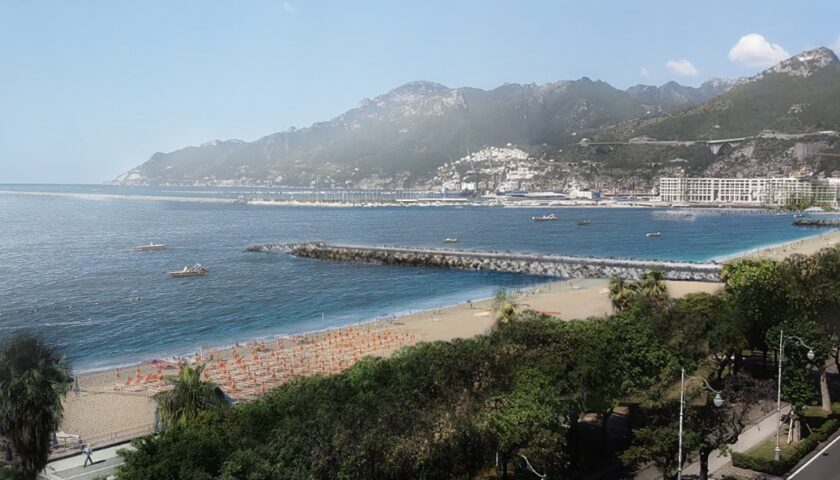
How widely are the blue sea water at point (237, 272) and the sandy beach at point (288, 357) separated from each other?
383 centimetres

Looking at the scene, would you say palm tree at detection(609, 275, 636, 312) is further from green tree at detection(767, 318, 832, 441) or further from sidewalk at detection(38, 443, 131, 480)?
sidewalk at detection(38, 443, 131, 480)

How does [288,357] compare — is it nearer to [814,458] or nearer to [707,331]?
[707,331]

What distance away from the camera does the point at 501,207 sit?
641ft

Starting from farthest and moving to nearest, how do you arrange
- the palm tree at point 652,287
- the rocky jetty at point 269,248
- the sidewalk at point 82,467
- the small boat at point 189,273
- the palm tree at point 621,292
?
the rocky jetty at point 269,248 → the small boat at point 189,273 → the palm tree at point 621,292 → the palm tree at point 652,287 → the sidewalk at point 82,467

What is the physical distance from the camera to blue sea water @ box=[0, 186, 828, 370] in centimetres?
4432

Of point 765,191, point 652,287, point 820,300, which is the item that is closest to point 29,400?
point 820,300

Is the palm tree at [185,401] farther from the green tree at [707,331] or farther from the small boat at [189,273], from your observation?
the small boat at [189,273]

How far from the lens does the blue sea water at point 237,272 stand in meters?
44.3

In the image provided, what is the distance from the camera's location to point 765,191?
188125mm

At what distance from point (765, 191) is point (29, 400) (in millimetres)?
200962

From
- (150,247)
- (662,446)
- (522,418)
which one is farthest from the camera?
(150,247)

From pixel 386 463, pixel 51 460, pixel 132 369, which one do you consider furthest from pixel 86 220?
pixel 386 463

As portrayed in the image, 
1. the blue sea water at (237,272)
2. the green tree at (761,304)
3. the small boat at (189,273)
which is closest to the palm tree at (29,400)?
the blue sea water at (237,272)

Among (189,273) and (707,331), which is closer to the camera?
(707,331)
